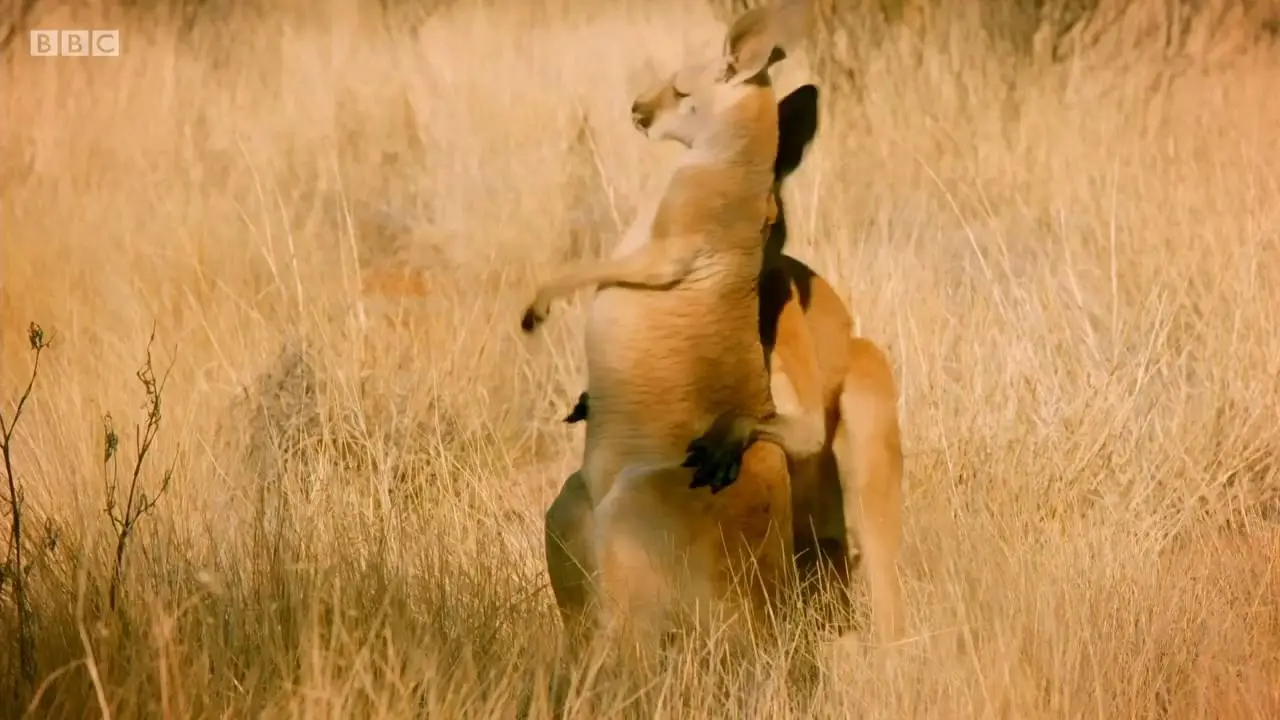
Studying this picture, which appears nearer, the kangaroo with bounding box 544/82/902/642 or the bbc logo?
the kangaroo with bounding box 544/82/902/642

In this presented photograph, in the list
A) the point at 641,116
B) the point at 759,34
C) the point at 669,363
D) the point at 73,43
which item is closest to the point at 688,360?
the point at 669,363

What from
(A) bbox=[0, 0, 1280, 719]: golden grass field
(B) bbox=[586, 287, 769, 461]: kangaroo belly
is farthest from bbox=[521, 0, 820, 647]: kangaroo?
(A) bbox=[0, 0, 1280, 719]: golden grass field

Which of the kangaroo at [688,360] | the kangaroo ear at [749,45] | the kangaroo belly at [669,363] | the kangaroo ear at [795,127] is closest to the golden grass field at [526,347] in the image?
the kangaroo at [688,360]

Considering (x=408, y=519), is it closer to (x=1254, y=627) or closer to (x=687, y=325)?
(x=687, y=325)

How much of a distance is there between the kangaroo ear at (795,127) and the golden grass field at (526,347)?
0.72 m

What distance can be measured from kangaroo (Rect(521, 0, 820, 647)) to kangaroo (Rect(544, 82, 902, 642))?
53 millimetres

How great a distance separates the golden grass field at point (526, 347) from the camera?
2186mm

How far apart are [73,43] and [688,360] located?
2806mm

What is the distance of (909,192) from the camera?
16.0 ft

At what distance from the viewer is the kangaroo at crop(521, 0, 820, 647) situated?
1891 millimetres

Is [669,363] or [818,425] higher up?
[669,363]

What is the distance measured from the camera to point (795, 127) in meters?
2.02

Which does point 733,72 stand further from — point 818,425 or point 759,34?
point 818,425

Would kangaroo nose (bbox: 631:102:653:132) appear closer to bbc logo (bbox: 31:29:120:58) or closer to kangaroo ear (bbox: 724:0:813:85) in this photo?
kangaroo ear (bbox: 724:0:813:85)
